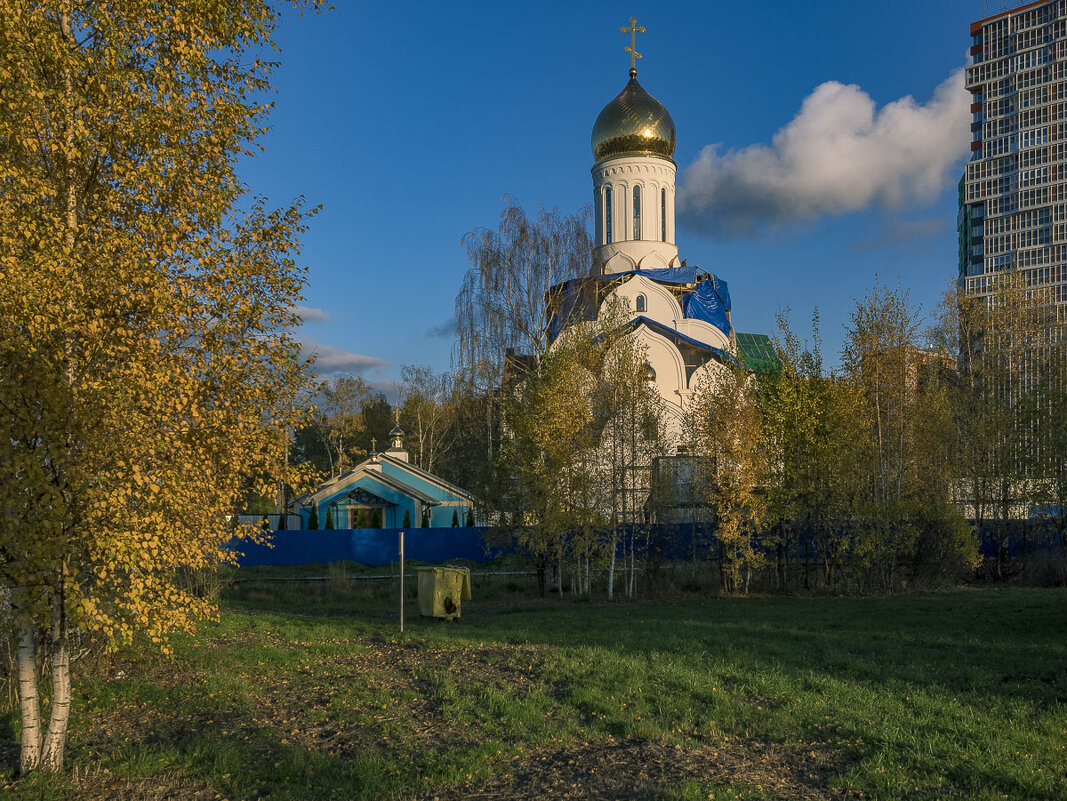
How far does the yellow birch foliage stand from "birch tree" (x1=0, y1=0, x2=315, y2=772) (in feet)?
0.06

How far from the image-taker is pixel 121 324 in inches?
224

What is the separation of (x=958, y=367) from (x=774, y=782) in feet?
97.8

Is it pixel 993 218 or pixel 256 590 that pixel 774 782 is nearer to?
pixel 256 590

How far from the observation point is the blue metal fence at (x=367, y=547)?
26828 mm

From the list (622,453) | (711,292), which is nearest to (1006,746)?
(622,453)

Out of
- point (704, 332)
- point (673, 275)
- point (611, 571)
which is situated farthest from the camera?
point (704, 332)

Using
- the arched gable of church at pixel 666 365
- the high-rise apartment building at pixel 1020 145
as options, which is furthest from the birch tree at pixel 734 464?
the high-rise apartment building at pixel 1020 145

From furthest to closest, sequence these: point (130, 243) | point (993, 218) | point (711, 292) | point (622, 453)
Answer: point (993, 218) → point (711, 292) → point (622, 453) → point (130, 243)

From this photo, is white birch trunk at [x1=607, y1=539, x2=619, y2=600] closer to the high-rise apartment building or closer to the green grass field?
the green grass field

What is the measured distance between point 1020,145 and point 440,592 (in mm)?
87782

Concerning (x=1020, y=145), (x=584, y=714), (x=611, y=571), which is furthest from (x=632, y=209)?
(x=1020, y=145)

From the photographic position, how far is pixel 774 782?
5633mm

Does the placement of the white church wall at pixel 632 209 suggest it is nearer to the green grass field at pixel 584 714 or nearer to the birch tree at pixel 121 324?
the green grass field at pixel 584 714

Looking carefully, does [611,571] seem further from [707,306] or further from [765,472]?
[707,306]
